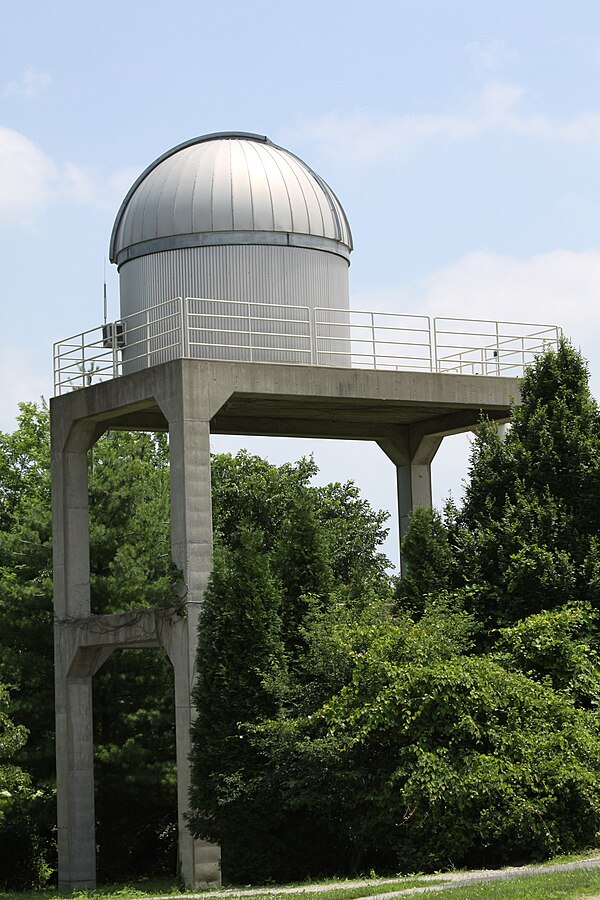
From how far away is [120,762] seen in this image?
39.7 m

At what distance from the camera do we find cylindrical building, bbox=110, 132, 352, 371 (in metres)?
33.8

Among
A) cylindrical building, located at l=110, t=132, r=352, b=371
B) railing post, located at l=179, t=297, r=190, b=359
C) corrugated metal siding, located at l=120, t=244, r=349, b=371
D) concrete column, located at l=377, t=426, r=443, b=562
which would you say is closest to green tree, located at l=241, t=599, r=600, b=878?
railing post, located at l=179, t=297, r=190, b=359

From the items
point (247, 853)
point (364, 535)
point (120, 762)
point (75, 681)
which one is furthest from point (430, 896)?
point (364, 535)

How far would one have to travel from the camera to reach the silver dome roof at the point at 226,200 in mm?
33938

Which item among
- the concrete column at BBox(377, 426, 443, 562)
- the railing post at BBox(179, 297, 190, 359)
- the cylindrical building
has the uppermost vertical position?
the cylindrical building

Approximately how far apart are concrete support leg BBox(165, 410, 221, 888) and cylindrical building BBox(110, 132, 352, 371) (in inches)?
109

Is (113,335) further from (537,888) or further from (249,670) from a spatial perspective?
(537,888)

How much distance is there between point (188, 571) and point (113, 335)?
664 centimetres

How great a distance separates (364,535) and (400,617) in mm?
28990

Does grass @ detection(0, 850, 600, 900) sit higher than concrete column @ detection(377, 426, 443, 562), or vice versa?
concrete column @ detection(377, 426, 443, 562)

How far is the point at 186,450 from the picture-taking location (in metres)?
31.2

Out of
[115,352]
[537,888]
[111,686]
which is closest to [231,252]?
[115,352]

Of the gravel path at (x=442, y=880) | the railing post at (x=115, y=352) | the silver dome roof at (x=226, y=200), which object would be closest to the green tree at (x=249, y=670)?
the gravel path at (x=442, y=880)

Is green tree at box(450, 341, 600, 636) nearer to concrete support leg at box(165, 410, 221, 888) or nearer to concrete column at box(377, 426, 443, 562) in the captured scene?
concrete support leg at box(165, 410, 221, 888)
